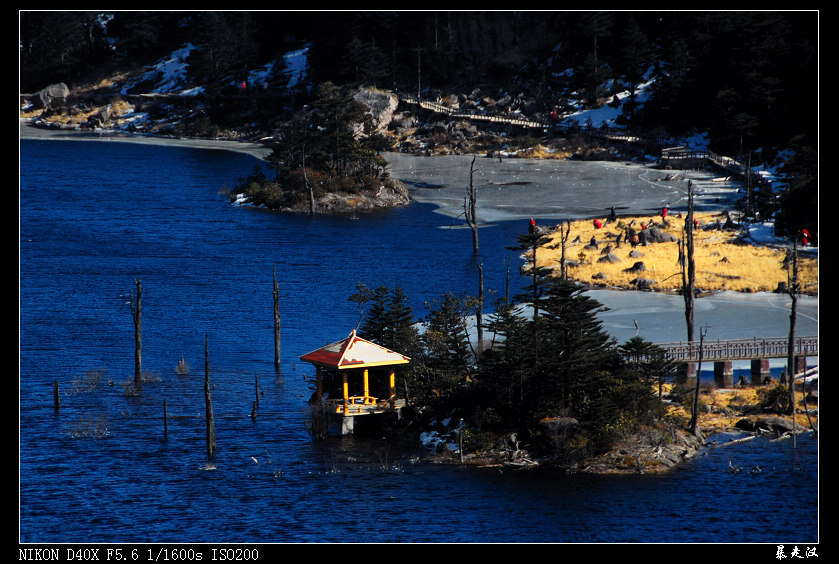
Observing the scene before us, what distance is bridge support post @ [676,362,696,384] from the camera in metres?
70.4

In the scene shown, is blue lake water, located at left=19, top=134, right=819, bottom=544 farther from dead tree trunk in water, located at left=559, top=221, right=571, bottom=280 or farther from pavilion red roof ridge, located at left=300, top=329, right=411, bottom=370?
dead tree trunk in water, located at left=559, top=221, right=571, bottom=280

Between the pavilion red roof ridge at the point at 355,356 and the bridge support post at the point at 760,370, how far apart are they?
890 inches

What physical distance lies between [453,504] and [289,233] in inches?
3205

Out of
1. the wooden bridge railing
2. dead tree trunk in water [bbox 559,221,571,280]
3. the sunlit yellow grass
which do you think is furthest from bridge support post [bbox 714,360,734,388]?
the sunlit yellow grass

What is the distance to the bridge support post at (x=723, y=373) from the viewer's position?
71.5 m

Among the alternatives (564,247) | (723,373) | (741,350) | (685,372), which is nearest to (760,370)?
(741,350)

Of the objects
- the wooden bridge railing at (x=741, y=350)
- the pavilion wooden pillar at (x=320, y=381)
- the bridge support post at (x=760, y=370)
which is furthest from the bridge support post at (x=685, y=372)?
the pavilion wooden pillar at (x=320, y=381)

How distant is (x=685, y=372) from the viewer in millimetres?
71625

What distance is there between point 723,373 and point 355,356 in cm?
2376

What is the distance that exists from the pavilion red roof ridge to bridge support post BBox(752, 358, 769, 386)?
74.2ft

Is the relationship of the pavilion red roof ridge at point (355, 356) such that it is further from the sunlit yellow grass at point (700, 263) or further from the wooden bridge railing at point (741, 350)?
the sunlit yellow grass at point (700, 263)

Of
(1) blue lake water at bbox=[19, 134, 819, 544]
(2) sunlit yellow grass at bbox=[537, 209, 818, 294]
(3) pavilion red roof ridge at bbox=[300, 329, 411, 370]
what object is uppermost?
(2) sunlit yellow grass at bbox=[537, 209, 818, 294]
